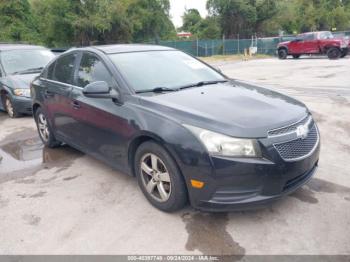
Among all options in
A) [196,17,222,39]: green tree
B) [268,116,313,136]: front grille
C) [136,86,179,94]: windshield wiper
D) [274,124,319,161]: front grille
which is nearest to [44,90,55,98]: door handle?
[136,86,179,94]: windshield wiper

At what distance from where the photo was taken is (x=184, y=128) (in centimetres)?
315

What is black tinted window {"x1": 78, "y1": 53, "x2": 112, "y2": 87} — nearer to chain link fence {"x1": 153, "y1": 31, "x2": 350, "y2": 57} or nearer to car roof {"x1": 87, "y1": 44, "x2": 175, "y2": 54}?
car roof {"x1": 87, "y1": 44, "x2": 175, "y2": 54}

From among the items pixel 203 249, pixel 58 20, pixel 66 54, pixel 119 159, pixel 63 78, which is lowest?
pixel 203 249

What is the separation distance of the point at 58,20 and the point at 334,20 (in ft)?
130

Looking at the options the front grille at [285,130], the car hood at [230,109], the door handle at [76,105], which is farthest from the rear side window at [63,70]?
the front grille at [285,130]

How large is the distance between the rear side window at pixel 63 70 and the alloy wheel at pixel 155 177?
1899 mm

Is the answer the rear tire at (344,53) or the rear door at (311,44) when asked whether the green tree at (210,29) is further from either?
the rear tire at (344,53)

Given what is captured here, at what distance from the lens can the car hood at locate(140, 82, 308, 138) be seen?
3066 millimetres

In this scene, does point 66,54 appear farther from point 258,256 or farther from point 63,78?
point 258,256

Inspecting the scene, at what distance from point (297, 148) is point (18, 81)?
6867 mm

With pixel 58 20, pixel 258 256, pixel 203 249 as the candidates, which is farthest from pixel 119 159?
pixel 58 20

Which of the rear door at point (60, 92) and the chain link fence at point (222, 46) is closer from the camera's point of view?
the rear door at point (60, 92)

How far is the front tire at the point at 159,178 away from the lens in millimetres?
3260

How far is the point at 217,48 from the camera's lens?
118ft
